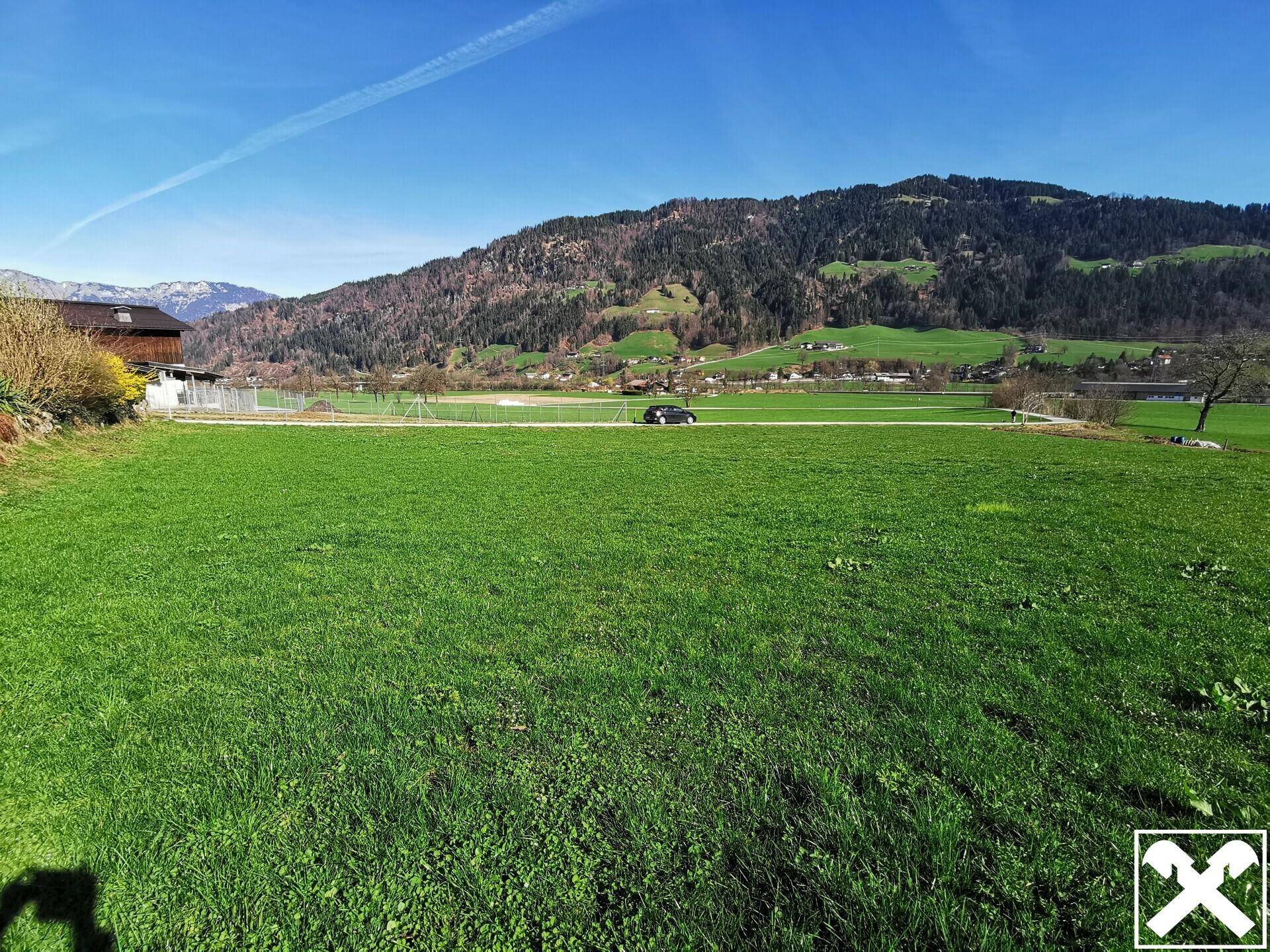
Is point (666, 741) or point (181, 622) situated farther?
point (181, 622)

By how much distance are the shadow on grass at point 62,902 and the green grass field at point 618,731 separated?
0.06m

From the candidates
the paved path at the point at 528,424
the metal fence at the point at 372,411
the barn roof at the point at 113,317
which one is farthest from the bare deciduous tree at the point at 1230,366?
the barn roof at the point at 113,317

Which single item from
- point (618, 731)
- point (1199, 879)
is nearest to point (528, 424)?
point (618, 731)

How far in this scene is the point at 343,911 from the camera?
273 cm

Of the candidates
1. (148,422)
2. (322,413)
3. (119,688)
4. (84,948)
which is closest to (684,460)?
(119,688)

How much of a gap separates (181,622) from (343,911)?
196 inches

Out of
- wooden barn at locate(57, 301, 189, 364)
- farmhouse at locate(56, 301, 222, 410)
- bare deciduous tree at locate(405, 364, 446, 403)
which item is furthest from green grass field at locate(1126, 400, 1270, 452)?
bare deciduous tree at locate(405, 364, 446, 403)

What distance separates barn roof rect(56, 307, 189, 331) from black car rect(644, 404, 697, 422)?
4313 cm

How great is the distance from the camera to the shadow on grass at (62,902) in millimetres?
2633

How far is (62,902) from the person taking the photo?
2793 millimetres

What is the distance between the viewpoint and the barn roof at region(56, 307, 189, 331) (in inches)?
1916

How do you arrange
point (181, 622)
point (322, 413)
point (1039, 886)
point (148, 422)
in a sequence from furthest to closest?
point (322, 413) → point (148, 422) → point (181, 622) → point (1039, 886)

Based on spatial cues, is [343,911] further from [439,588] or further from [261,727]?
[439,588]

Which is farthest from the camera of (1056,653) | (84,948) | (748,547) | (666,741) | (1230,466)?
(1230,466)
